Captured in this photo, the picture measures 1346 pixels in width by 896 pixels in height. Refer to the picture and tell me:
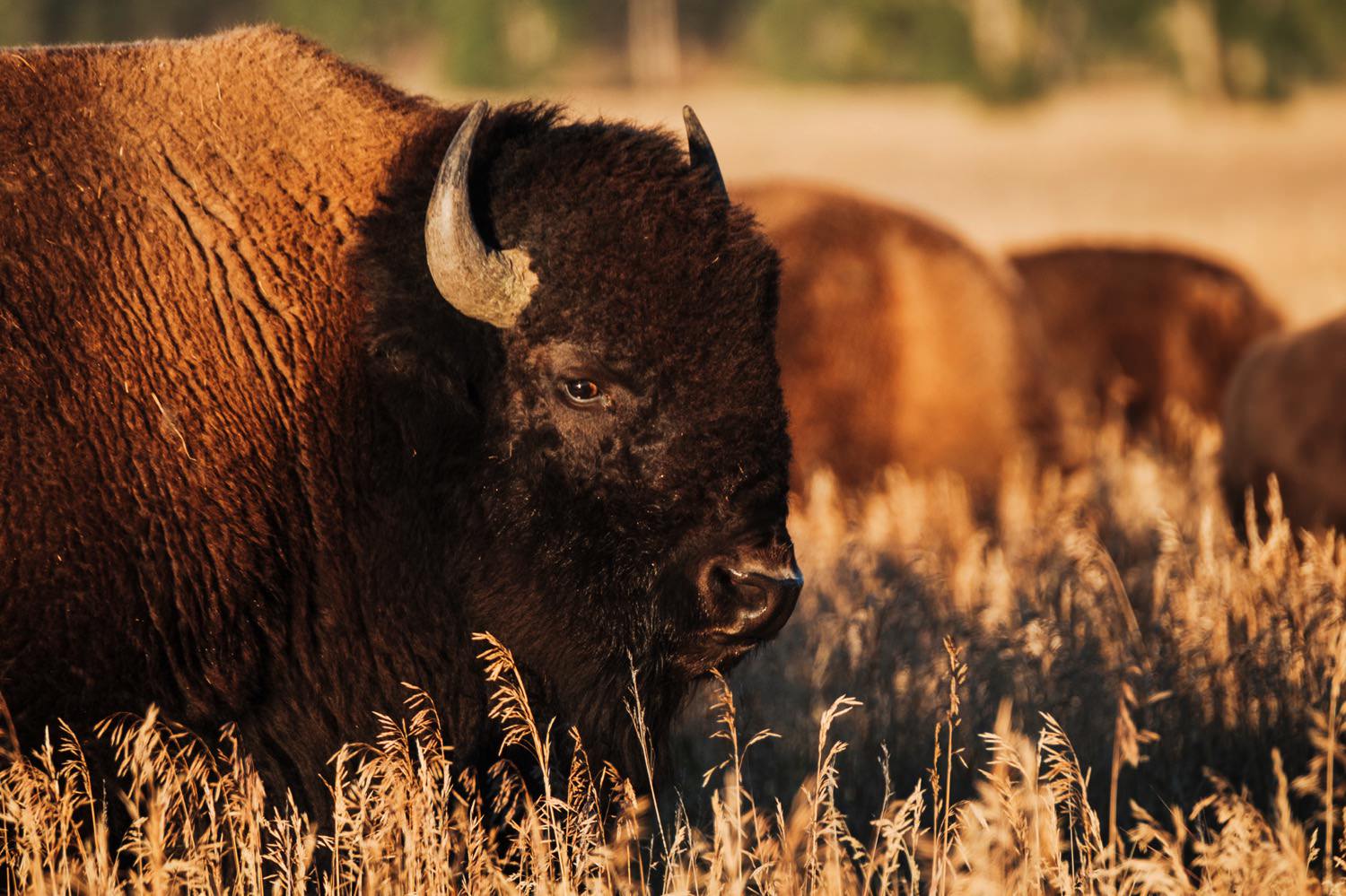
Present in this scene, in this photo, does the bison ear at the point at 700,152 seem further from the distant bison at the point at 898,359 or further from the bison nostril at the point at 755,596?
the distant bison at the point at 898,359

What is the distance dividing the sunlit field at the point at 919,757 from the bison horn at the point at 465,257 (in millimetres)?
Answer: 885

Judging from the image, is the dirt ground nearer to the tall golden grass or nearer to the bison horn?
the tall golden grass

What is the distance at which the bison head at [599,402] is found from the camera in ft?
12.6

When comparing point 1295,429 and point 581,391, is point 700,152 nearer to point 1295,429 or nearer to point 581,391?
point 581,391

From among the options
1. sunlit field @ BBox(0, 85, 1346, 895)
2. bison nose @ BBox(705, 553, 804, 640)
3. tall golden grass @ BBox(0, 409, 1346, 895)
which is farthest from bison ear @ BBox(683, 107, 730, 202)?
tall golden grass @ BBox(0, 409, 1346, 895)

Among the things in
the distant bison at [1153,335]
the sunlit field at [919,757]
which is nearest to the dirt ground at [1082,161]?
the distant bison at [1153,335]

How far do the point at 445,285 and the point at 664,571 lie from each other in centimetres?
90

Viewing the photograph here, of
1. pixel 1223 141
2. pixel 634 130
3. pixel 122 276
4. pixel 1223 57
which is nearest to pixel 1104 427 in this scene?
pixel 634 130

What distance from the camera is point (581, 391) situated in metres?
3.92

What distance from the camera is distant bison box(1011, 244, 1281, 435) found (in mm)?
10945

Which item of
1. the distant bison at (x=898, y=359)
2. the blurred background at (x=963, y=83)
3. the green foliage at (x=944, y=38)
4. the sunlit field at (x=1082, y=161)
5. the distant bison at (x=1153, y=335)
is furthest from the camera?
the green foliage at (x=944, y=38)

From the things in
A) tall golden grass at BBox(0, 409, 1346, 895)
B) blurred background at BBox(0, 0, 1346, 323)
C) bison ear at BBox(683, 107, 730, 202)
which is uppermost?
blurred background at BBox(0, 0, 1346, 323)

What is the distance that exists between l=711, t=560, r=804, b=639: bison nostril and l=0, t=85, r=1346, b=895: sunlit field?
0.66 ft

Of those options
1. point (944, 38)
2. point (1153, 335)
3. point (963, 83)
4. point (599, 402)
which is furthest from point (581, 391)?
point (944, 38)
